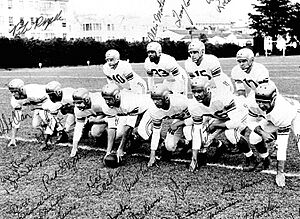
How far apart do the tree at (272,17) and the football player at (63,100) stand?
4853cm

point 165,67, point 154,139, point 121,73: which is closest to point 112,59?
point 121,73

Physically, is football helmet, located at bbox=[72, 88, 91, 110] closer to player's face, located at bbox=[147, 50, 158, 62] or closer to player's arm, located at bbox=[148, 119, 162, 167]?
player's arm, located at bbox=[148, 119, 162, 167]

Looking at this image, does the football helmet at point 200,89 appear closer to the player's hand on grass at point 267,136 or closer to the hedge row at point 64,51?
the player's hand on grass at point 267,136

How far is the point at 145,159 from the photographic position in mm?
7137

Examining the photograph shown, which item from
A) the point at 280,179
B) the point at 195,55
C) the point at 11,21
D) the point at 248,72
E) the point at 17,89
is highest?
the point at 11,21

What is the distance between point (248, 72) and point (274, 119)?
4.51 feet

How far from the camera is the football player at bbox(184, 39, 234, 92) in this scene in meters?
7.02

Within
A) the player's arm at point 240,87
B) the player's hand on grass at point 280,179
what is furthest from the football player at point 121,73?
the player's hand on grass at point 280,179

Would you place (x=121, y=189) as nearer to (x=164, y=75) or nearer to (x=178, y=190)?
(x=178, y=190)

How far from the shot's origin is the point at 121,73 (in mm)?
8055

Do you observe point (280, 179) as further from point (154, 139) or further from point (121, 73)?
point (121, 73)

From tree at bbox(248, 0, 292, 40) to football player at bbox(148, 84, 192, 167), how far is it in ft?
162

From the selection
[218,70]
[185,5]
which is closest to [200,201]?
[218,70]

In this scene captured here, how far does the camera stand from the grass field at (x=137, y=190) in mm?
4973
